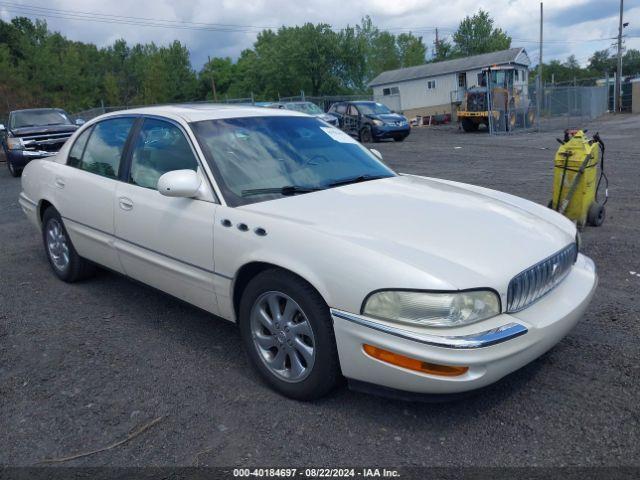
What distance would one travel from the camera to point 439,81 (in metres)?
43.8

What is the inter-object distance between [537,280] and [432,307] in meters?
0.70

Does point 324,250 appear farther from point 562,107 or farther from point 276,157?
point 562,107

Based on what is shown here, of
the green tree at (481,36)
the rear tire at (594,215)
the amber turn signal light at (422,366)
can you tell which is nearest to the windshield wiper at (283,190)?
the amber turn signal light at (422,366)

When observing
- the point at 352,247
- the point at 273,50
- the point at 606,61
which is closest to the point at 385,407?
the point at 352,247

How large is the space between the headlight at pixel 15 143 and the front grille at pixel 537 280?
Result: 542 inches

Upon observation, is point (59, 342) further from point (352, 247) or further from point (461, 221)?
point (461, 221)

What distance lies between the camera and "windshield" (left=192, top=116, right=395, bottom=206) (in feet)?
11.8

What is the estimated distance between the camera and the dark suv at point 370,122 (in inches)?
864

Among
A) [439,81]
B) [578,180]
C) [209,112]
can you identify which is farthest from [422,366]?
[439,81]

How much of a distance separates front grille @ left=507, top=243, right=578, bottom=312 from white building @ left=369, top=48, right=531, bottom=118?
38.8 meters

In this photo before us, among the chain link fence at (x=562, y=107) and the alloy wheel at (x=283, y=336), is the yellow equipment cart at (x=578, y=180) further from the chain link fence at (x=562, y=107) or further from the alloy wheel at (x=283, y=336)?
the chain link fence at (x=562, y=107)

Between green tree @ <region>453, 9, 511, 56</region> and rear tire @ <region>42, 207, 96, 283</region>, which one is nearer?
rear tire @ <region>42, 207, 96, 283</region>

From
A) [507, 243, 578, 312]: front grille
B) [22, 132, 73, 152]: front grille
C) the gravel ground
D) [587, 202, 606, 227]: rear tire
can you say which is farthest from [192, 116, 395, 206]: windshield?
[22, 132, 73, 152]: front grille

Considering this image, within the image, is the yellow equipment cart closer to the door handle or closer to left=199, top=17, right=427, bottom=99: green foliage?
the door handle
